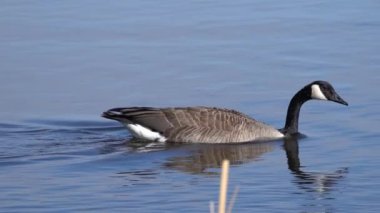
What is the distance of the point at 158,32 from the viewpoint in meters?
19.9

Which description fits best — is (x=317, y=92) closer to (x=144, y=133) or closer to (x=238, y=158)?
(x=238, y=158)

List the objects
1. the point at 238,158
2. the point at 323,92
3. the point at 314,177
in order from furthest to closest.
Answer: the point at 323,92 < the point at 238,158 < the point at 314,177

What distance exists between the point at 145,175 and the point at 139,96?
378 centimetres

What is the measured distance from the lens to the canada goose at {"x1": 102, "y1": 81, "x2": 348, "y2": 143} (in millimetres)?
15539

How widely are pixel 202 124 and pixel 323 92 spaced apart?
5.56 ft

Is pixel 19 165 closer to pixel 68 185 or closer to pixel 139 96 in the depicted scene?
pixel 68 185

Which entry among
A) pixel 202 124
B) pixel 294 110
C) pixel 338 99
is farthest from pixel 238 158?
pixel 338 99

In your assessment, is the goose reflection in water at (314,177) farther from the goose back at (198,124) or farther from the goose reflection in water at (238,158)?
the goose back at (198,124)

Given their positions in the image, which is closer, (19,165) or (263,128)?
(19,165)

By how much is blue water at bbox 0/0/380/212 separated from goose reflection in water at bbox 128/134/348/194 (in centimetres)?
3

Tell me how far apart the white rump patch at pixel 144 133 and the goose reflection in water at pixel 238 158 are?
0.36 ft

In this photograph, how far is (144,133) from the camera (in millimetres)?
15688

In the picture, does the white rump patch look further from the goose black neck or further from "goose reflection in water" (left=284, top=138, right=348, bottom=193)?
"goose reflection in water" (left=284, top=138, right=348, bottom=193)

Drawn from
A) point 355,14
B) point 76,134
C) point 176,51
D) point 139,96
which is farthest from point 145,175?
point 355,14
